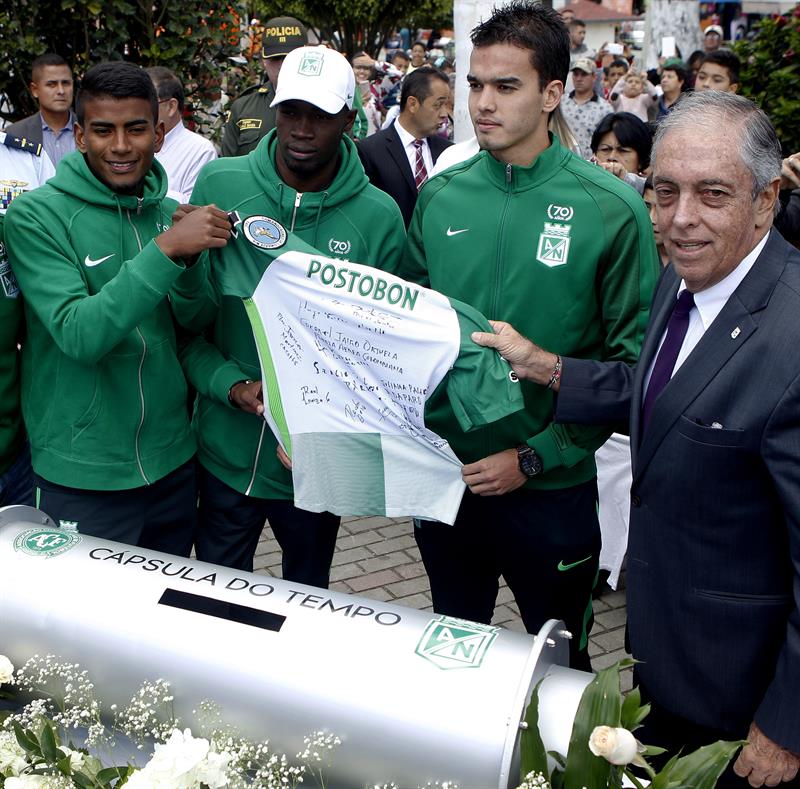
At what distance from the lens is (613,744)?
62.0 inches

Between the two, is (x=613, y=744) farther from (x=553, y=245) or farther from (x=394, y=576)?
(x=394, y=576)

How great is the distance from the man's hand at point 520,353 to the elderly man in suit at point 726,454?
0.48 meters

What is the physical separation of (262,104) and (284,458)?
4624 mm

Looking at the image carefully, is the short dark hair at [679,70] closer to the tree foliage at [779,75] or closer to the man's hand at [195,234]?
the tree foliage at [779,75]

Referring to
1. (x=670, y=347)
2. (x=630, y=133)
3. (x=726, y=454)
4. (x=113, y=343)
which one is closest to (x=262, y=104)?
(x=630, y=133)

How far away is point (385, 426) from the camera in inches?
113

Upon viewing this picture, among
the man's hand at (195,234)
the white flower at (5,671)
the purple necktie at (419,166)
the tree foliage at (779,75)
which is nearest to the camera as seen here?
the white flower at (5,671)

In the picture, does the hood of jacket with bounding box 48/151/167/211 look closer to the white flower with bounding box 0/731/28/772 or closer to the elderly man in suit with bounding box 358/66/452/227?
the white flower with bounding box 0/731/28/772

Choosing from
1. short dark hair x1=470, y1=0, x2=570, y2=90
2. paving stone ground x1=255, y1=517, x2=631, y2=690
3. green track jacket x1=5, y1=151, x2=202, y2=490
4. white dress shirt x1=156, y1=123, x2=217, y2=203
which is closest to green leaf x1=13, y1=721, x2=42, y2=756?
green track jacket x1=5, y1=151, x2=202, y2=490

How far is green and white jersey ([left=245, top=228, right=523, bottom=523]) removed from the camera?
2756 millimetres

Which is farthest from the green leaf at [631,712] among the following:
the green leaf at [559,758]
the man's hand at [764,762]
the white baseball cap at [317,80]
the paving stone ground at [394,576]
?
the paving stone ground at [394,576]

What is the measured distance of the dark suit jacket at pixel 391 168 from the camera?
7137mm

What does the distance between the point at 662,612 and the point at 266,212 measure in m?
1.65

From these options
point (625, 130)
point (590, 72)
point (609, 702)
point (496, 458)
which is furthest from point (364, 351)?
point (590, 72)
